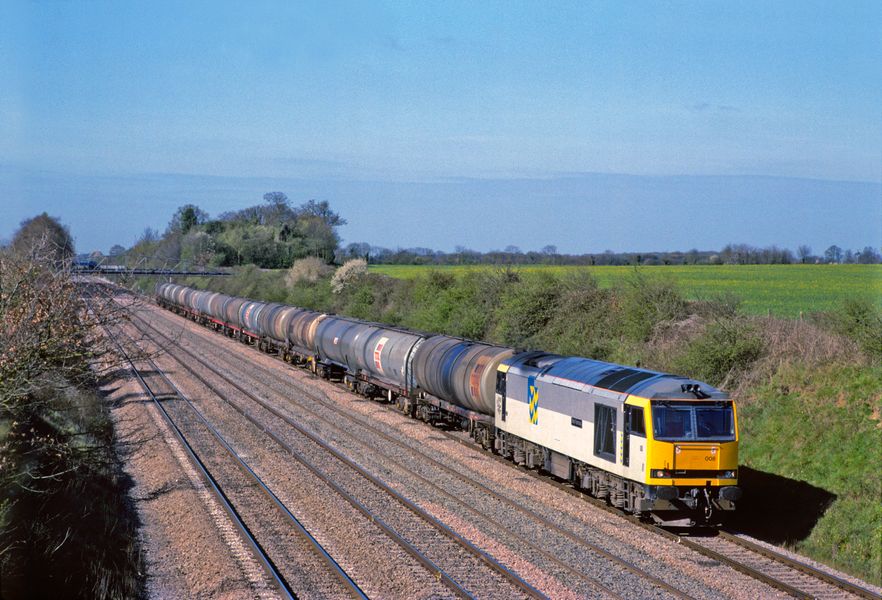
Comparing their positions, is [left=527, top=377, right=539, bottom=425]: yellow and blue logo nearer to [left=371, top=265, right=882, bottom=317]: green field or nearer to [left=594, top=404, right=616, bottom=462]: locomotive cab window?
[left=594, top=404, right=616, bottom=462]: locomotive cab window

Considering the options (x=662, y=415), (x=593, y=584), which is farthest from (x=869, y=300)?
(x=593, y=584)

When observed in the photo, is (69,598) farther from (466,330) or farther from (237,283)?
(237,283)

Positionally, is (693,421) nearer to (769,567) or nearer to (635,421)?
(635,421)

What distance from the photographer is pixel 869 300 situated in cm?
2417

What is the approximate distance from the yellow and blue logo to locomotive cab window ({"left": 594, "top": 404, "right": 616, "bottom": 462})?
282 cm

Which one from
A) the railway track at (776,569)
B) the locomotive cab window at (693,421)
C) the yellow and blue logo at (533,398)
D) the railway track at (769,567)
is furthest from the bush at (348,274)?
the railway track at (776,569)

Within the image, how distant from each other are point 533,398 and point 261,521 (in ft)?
23.6

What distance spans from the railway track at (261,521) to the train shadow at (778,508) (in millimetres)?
8627

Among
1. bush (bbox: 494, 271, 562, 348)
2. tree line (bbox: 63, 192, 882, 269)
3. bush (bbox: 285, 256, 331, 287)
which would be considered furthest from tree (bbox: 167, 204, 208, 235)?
bush (bbox: 494, 271, 562, 348)

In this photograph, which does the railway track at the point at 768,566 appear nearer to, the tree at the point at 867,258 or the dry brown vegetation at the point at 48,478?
the dry brown vegetation at the point at 48,478

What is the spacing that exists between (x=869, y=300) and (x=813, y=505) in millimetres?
8535

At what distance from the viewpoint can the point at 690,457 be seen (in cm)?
1647

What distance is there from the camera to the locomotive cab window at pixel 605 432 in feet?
57.8

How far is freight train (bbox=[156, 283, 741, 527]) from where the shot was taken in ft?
54.1
